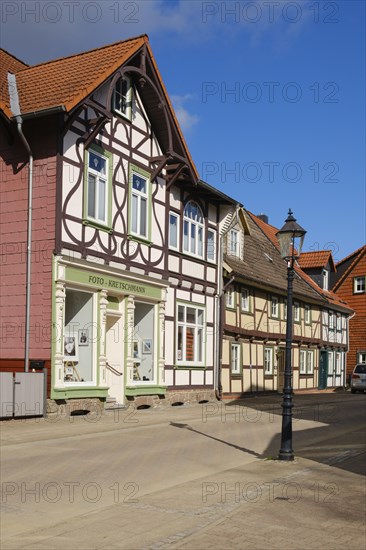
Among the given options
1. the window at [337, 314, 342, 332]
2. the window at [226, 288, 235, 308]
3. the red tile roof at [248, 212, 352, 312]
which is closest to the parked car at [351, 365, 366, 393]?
the red tile roof at [248, 212, 352, 312]

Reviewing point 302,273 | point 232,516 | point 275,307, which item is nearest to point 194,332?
point 275,307

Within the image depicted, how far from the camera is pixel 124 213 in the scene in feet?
64.5

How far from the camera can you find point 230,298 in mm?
27266

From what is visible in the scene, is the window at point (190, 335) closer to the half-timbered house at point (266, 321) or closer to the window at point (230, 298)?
the half-timbered house at point (266, 321)

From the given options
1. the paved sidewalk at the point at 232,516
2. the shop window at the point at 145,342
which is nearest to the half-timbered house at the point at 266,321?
the shop window at the point at 145,342

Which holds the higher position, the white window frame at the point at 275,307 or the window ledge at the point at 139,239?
the window ledge at the point at 139,239

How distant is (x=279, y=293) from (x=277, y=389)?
14.3 ft

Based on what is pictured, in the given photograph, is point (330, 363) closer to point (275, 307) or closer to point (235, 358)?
point (275, 307)

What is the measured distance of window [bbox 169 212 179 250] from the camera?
22.7 m

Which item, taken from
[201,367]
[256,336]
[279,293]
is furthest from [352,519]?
[279,293]

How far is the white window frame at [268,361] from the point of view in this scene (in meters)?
30.6

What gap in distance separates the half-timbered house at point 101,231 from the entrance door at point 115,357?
1.1 inches

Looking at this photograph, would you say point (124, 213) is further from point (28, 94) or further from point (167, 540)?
point (167, 540)

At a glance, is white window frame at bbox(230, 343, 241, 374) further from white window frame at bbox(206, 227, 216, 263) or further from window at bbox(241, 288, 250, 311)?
white window frame at bbox(206, 227, 216, 263)
